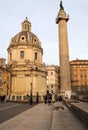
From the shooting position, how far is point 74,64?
81812mm

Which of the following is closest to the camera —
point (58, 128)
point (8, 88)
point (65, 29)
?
point (58, 128)

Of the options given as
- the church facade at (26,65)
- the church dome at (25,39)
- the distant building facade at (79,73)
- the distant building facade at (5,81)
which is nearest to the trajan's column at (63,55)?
the church dome at (25,39)

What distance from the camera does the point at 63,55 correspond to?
45250mm

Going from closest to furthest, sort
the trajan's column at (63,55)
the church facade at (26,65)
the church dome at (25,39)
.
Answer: the trajan's column at (63,55) → the church facade at (26,65) → the church dome at (25,39)

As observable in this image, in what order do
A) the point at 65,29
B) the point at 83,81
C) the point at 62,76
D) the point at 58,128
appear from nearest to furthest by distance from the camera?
the point at 58,128, the point at 62,76, the point at 65,29, the point at 83,81

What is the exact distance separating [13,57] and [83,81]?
112 ft

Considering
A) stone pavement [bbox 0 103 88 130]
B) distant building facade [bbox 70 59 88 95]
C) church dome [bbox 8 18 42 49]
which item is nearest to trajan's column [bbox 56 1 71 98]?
church dome [bbox 8 18 42 49]

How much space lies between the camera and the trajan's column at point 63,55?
143 ft

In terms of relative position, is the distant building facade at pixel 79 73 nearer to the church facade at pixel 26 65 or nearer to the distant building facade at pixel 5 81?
the church facade at pixel 26 65

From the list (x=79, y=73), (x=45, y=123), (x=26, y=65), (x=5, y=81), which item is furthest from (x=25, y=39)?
(x=45, y=123)

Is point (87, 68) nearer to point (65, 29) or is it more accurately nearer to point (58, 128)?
point (65, 29)

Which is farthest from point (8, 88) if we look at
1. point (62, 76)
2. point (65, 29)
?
point (65, 29)

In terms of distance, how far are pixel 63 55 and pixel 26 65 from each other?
14.4 m

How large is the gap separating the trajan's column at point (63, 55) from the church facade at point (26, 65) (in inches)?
493
